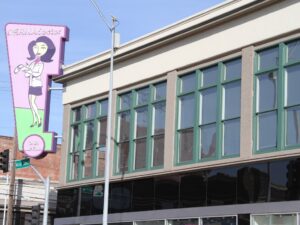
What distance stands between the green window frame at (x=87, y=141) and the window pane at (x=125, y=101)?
0.97 metres

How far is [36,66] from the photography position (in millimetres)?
31031

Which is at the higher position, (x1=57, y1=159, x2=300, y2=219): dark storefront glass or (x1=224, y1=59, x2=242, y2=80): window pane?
(x1=224, y1=59, x2=242, y2=80): window pane

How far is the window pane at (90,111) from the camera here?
30.3 metres

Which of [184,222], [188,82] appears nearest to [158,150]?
[188,82]

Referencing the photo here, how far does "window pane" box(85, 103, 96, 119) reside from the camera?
3033cm

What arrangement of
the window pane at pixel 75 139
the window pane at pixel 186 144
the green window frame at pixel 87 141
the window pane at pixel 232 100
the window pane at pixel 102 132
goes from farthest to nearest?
the window pane at pixel 75 139
the green window frame at pixel 87 141
the window pane at pixel 102 132
the window pane at pixel 186 144
the window pane at pixel 232 100

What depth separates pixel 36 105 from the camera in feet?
100

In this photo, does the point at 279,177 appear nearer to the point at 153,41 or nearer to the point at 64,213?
the point at 153,41

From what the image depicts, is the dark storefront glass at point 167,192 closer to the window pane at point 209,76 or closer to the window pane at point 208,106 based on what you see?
the window pane at point 208,106

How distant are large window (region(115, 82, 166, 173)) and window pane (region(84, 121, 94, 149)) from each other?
1865 mm

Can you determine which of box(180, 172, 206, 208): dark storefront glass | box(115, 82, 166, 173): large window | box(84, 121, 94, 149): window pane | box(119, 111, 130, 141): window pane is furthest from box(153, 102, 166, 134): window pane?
box(84, 121, 94, 149): window pane

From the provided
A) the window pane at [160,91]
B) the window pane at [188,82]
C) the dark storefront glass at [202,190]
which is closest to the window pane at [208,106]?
the window pane at [188,82]

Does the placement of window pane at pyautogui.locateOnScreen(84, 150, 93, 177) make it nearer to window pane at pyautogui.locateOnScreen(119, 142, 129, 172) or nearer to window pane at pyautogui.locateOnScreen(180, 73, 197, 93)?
window pane at pyautogui.locateOnScreen(119, 142, 129, 172)

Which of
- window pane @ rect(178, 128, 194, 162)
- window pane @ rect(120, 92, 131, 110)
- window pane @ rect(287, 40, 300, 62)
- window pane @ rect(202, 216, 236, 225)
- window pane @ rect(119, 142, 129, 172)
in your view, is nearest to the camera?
window pane @ rect(287, 40, 300, 62)
